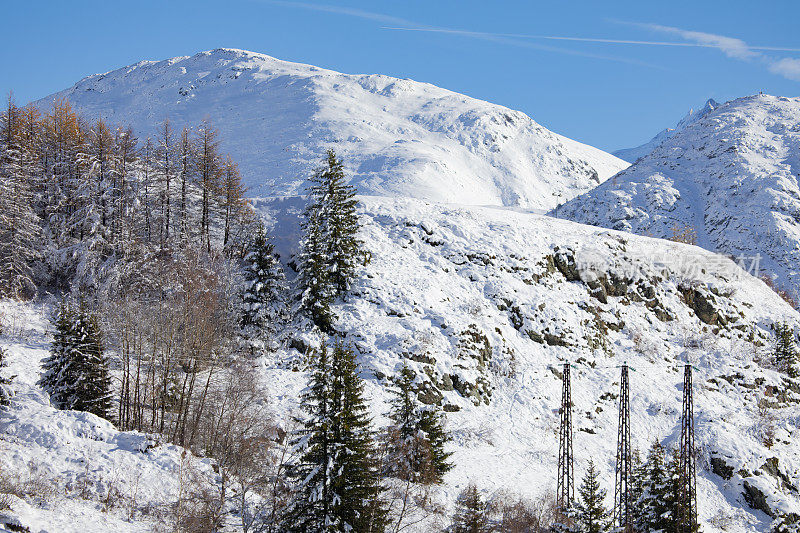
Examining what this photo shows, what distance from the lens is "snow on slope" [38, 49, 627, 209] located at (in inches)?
3142

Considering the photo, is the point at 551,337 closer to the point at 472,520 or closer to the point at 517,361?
the point at 517,361

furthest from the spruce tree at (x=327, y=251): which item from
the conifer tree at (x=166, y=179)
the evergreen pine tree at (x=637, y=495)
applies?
→ the evergreen pine tree at (x=637, y=495)

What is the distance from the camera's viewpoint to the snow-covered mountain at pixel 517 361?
18.7m

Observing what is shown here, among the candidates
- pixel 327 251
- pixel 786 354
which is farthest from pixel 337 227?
pixel 786 354

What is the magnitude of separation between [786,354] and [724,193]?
63.4 meters

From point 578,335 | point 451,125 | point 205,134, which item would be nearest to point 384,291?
point 578,335

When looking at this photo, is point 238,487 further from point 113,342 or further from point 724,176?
point 724,176

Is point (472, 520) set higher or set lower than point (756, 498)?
higher

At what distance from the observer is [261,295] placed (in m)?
31.4

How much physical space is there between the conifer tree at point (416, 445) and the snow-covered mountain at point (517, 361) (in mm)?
1116

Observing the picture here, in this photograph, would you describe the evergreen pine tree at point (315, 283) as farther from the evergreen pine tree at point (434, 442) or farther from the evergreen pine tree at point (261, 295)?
the evergreen pine tree at point (434, 442)

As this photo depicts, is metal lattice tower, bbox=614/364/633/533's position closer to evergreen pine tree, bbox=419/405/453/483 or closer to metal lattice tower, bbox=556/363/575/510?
metal lattice tower, bbox=556/363/575/510

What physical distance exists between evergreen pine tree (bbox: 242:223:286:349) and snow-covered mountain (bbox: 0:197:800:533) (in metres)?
2.04

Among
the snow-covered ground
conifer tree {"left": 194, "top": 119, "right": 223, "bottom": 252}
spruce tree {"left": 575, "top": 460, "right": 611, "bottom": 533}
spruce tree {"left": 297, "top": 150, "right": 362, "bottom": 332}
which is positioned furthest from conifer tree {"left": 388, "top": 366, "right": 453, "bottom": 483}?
conifer tree {"left": 194, "top": 119, "right": 223, "bottom": 252}
